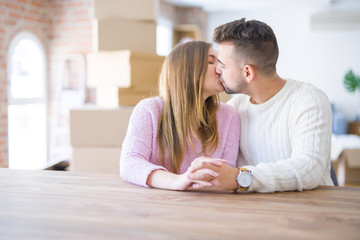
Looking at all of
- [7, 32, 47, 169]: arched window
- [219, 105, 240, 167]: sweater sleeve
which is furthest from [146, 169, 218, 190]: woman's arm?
[7, 32, 47, 169]: arched window

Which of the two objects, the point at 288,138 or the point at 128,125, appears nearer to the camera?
the point at 288,138

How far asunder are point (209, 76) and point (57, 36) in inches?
167

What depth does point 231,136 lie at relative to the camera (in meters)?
1.66

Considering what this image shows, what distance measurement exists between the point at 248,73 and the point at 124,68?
1.17 m

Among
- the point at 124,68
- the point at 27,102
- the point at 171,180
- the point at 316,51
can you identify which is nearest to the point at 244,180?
the point at 171,180

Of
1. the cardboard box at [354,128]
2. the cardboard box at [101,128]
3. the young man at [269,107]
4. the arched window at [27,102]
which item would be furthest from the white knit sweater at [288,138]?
the cardboard box at [354,128]

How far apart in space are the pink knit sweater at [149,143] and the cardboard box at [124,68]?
964mm

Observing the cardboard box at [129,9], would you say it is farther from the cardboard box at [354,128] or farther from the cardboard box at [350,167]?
the cardboard box at [354,128]

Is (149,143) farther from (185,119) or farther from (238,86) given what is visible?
A: (238,86)

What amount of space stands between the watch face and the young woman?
0.40m

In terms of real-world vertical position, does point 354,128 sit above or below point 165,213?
below

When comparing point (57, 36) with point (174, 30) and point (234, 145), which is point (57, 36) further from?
point (234, 145)

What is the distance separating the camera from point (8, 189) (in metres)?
1.22

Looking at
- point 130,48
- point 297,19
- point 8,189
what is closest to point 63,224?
point 8,189
